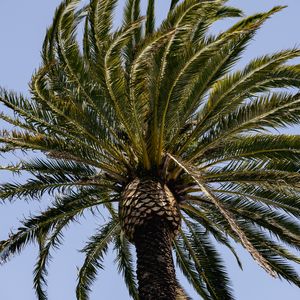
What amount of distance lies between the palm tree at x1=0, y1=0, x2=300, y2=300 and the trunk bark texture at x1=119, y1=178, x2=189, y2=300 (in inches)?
0.9

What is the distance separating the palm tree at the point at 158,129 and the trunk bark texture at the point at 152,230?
0.02 m

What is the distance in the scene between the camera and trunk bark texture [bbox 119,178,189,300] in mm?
10055

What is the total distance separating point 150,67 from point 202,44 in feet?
3.06

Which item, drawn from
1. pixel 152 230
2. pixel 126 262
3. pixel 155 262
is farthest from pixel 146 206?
pixel 126 262

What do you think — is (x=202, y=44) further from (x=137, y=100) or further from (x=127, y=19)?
(x=127, y=19)

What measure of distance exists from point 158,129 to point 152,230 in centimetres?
178

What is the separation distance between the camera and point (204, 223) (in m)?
12.8

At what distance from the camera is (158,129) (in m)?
11.2

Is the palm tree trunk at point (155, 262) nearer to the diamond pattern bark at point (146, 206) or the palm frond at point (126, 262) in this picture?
the diamond pattern bark at point (146, 206)

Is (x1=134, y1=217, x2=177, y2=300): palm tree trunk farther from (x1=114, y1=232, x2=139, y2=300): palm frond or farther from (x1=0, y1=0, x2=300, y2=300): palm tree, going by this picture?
(x1=114, y1=232, x2=139, y2=300): palm frond

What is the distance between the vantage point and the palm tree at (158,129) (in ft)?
35.1

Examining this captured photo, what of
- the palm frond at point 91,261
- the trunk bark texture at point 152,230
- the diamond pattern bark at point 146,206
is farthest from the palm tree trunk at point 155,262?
the palm frond at point 91,261

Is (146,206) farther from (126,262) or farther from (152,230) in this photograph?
(126,262)

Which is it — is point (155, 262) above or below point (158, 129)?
below
